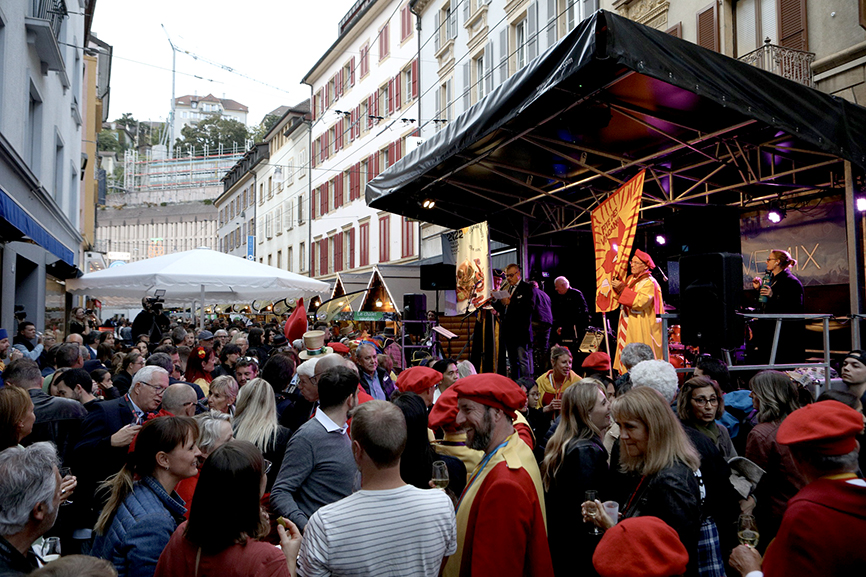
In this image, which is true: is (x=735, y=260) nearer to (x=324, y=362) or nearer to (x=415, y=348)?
(x=324, y=362)

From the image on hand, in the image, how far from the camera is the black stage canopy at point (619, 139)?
673cm

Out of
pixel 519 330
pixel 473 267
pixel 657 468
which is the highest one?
pixel 473 267

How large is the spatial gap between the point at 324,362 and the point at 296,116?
40.2 meters

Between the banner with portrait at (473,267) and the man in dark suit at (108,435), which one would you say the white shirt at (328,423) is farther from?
the banner with portrait at (473,267)

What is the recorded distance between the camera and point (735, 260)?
6844 millimetres

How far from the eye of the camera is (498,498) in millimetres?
2609

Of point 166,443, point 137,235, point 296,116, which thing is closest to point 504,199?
point 166,443

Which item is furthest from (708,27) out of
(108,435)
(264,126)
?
(264,126)

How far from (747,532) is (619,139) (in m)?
8.52

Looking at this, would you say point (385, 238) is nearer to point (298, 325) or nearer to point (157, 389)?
point (298, 325)

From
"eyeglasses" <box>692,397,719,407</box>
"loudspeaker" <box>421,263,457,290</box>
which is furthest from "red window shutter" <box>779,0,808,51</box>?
"eyeglasses" <box>692,397,719,407</box>

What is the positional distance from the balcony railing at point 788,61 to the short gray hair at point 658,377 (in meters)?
9.00

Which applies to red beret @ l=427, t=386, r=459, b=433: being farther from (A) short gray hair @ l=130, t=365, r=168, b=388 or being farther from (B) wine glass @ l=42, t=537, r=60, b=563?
(A) short gray hair @ l=130, t=365, r=168, b=388

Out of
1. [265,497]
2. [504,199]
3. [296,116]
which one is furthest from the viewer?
[296,116]
